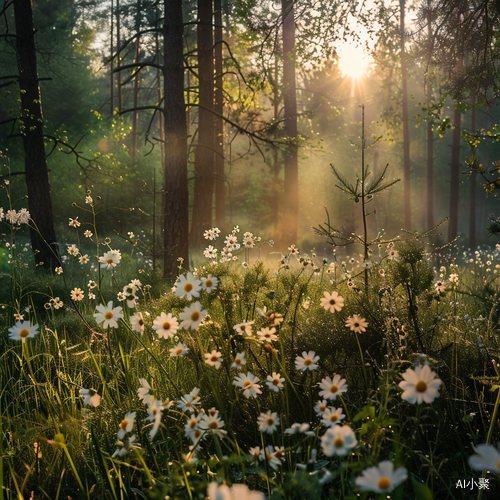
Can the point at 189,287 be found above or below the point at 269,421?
above

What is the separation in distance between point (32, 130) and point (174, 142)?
9.70 feet

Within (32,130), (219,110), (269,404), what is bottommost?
(269,404)

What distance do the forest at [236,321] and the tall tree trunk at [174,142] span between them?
37 millimetres

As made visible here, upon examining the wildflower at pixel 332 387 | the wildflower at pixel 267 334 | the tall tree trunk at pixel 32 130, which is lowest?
the wildflower at pixel 332 387

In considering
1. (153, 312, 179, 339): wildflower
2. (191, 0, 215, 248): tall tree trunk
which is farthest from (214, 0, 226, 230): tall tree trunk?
(153, 312, 179, 339): wildflower

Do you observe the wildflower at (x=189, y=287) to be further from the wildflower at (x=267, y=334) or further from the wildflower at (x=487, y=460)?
the wildflower at (x=487, y=460)

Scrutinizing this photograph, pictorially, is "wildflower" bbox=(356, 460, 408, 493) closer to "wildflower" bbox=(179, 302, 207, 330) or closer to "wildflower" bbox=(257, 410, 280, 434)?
"wildflower" bbox=(257, 410, 280, 434)

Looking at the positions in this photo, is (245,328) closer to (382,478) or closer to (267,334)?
(267,334)

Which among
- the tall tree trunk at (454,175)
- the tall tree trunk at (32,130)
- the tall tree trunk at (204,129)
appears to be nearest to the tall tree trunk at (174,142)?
the tall tree trunk at (204,129)

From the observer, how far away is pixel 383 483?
79 centimetres

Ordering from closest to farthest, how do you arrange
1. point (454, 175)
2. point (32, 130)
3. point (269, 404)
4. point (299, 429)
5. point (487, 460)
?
1. point (487, 460)
2. point (299, 429)
3. point (269, 404)
4. point (32, 130)
5. point (454, 175)

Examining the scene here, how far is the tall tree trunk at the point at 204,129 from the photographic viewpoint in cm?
979

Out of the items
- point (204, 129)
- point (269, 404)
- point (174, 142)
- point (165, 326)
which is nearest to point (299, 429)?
point (165, 326)

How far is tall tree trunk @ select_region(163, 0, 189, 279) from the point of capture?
6.93 m
